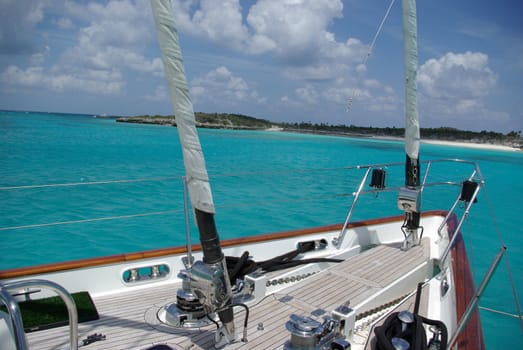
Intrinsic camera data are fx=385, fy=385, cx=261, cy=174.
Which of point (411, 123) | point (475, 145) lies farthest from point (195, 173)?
point (475, 145)

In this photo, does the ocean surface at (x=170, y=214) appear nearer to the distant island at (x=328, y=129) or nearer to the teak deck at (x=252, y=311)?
the teak deck at (x=252, y=311)

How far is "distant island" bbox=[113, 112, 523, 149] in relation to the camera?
66.9m

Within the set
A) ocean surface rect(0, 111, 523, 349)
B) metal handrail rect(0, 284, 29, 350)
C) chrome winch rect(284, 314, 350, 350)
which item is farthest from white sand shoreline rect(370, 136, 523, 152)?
metal handrail rect(0, 284, 29, 350)

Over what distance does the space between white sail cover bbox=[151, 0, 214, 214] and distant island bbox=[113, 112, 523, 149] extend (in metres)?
59.8

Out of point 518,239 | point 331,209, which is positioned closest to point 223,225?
point 331,209

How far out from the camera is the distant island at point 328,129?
66875 millimetres

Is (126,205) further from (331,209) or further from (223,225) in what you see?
(331,209)

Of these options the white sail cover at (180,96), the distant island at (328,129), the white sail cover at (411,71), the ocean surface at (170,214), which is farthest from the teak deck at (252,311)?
the distant island at (328,129)

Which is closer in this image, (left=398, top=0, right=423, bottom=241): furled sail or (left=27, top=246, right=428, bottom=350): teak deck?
(left=27, top=246, right=428, bottom=350): teak deck

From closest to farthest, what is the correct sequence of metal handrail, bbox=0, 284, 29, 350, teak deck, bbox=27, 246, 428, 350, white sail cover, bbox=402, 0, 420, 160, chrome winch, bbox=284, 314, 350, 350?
1. metal handrail, bbox=0, 284, 29, 350
2. chrome winch, bbox=284, 314, 350, 350
3. teak deck, bbox=27, 246, 428, 350
4. white sail cover, bbox=402, 0, 420, 160

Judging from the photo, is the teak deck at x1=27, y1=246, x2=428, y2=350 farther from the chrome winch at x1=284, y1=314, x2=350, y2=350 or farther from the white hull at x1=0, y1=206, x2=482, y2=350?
the chrome winch at x1=284, y1=314, x2=350, y2=350

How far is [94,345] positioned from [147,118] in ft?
268

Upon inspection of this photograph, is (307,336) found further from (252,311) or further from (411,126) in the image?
(411,126)

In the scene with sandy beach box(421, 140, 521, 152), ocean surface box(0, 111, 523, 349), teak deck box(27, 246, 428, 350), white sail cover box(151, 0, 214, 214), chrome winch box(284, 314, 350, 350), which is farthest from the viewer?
sandy beach box(421, 140, 521, 152)
